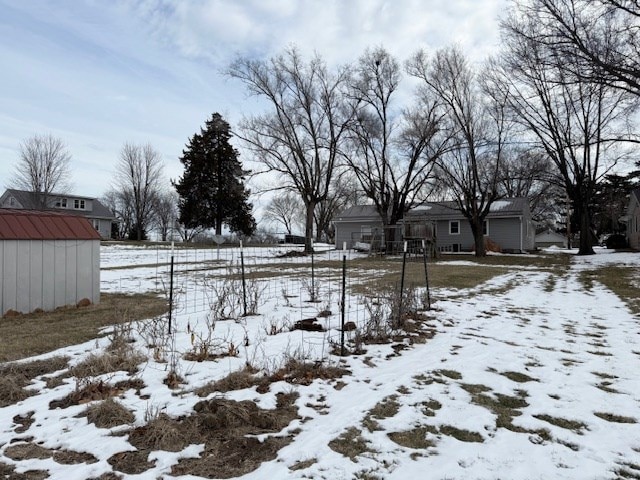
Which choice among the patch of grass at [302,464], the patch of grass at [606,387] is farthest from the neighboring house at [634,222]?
the patch of grass at [302,464]

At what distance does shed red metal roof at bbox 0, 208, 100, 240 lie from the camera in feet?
21.9

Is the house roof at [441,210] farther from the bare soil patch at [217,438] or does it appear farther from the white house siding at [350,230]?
the bare soil patch at [217,438]

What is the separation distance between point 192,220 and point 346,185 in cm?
1571

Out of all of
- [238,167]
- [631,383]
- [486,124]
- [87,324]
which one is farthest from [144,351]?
[238,167]

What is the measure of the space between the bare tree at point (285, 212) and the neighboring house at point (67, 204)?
929 inches

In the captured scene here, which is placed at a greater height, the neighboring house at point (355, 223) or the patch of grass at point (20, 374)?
the neighboring house at point (355, 223)

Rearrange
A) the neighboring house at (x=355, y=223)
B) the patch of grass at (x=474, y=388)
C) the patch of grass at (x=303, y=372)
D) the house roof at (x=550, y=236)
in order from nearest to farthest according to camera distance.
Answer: the patch of grass at (x=474, y=388), the patch of grass at (x=303, y=372), the neighboring house at (x=355, y=223), the house roof at (x=550, y=236)

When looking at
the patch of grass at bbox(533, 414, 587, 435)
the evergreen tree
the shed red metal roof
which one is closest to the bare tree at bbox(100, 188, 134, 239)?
the evergreen tree

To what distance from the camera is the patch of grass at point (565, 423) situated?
9.82 feet

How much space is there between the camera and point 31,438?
277 centimetres

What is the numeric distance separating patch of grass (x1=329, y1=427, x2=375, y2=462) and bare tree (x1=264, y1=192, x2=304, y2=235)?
195ft

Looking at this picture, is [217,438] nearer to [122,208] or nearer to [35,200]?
[35,200]

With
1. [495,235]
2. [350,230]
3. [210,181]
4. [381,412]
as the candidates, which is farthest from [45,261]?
[210,181]

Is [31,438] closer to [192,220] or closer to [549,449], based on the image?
[549,449]
